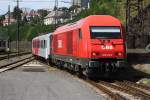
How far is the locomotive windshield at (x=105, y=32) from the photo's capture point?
23703 mm

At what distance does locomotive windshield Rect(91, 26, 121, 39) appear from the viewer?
2370 cm

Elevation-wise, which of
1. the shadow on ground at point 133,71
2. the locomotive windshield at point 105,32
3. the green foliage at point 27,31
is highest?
the green foliage at point 27,31

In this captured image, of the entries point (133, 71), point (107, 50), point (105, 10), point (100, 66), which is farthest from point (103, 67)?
point (105, 10)

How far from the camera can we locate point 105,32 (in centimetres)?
2386

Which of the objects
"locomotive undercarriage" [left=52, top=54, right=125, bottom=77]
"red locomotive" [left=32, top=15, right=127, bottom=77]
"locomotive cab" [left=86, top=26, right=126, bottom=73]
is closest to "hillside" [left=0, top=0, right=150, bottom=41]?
"red locomotive" [left=32, top=15, right=127, bottom=77]

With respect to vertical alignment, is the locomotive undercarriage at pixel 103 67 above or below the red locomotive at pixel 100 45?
below

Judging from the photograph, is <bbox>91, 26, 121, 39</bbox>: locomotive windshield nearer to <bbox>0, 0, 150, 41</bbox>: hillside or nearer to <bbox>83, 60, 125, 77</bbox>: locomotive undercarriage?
<bbox>83, 60, 125, 77</bbox>: locomotive undercarriage

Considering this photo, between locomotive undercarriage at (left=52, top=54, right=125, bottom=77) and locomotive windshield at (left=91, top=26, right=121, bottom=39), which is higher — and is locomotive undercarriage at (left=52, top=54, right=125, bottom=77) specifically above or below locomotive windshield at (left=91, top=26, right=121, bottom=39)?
below

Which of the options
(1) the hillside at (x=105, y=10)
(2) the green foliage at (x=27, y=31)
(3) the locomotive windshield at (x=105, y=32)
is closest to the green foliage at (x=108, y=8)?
(1) the hillside at (x=105, y=10)

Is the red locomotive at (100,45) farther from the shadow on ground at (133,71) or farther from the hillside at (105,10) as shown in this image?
the hillside at (105,10)

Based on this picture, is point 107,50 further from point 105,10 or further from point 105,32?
point 105,10

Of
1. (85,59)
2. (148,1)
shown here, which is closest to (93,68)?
(85,59)

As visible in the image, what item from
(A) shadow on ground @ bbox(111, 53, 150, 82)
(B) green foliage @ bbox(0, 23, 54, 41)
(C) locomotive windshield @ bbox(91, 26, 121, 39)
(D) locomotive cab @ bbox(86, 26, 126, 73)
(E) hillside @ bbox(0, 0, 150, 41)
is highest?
(E) hillside @ bbox(0, 0, 150, 41)

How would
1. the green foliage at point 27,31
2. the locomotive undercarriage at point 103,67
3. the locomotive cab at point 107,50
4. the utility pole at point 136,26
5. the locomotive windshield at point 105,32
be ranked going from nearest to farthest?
the locomotive undercarriage at point 103,67, the locomotive cab at point 107,50, the locomotive windshield at point 105,32, the utility pole at point 136,26, the green foliage at point 27,31
